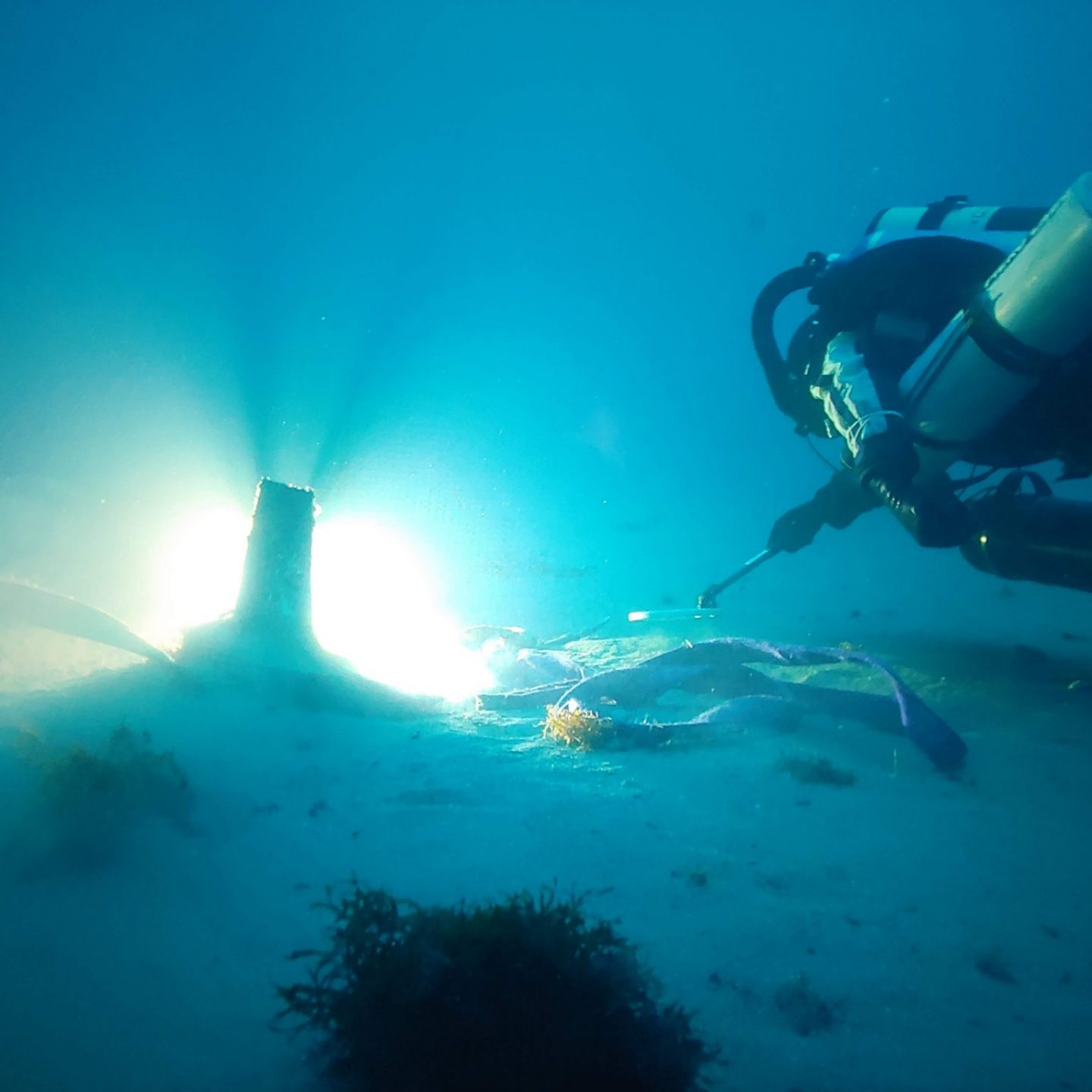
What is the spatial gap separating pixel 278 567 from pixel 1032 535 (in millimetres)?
8057

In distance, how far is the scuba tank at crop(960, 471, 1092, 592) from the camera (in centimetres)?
581

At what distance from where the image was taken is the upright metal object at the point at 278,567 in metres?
7.26

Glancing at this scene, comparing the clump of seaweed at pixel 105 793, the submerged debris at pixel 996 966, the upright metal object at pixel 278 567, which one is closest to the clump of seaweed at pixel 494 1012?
the submerged debris at pixel 996 966

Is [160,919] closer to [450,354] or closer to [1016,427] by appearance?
[1016,427]

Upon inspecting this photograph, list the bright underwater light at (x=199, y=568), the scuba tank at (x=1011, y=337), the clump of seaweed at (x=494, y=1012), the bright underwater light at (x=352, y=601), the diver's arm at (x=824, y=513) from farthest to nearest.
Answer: the bright underwater light at (x=199, y=568) → the bright underwater light at (x=352, y=601) → the diver's arm at (x=824, y=513) → the scuba tank at (x=1011, y=337) → the clump of seaweed at (x=494, y=1012)

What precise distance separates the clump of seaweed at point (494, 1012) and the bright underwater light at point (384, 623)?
16.0ft

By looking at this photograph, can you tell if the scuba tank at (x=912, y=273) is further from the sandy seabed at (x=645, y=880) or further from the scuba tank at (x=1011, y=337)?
the sandy seabed at (x=645, y=880)

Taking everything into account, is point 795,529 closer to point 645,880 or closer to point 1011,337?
point 1011,337

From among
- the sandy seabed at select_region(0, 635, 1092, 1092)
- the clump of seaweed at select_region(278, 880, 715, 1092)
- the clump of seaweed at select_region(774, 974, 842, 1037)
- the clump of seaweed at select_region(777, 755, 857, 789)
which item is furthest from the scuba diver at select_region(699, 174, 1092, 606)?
the clump of seaweed at select_region(278, 880, 715, 1092)

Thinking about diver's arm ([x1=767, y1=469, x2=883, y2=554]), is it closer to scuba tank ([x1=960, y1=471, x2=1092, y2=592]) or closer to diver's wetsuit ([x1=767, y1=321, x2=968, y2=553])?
diver's wetsuit ([x1=767, y1=321, x2=968, y2=553])

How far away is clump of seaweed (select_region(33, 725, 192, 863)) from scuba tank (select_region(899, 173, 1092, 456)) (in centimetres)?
747

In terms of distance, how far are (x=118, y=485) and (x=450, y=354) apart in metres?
43.2

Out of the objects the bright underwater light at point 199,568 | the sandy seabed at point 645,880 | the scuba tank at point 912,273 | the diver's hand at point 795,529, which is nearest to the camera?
the sandy seabed at point 645,880

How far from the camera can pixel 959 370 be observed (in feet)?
20.0
